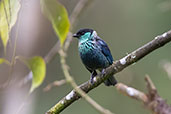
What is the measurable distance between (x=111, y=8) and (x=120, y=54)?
5.12ft

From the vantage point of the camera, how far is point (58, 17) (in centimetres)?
186

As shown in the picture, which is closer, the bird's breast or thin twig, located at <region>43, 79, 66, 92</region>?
thin twig, located at <region>43, 79, 66, 92</region>

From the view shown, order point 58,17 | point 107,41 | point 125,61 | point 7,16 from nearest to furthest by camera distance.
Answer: point 58,17 → point 7,16 → point 125,61 → point 107,41

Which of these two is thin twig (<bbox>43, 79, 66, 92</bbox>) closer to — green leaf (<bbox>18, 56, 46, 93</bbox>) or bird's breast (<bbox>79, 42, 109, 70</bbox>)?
green leaf (<bbox>18, 56, 46, 93</bbox>)

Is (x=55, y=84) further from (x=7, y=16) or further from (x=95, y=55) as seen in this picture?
(x=95, y=55)

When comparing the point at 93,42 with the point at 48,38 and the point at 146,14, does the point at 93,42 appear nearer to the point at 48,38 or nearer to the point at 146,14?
the point at 48,38

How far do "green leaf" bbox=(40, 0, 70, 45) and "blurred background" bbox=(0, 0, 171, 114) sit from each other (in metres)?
2.88

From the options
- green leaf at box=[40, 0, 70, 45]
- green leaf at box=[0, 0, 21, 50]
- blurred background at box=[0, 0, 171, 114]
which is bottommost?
blurred background at box=[0, 0, 171, 114]

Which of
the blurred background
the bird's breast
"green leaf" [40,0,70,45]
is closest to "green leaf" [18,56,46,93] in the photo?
"green leaf" [40,0,70,45]

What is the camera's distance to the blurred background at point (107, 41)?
16.9 ft

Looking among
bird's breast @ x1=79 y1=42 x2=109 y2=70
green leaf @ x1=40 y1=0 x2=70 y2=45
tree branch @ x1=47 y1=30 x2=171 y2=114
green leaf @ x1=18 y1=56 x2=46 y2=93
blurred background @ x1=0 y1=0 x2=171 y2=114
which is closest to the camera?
green leaf @ x1=40 y1=0 x2=70 y2=45

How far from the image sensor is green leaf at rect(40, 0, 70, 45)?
1.85m

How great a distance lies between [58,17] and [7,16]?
1.19 ft

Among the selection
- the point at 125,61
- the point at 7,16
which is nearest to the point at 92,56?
the point at 125,61
